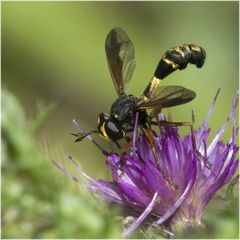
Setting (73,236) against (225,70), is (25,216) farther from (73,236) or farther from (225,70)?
(225,70)

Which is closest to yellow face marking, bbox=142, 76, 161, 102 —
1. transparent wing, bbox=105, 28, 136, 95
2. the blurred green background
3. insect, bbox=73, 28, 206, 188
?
insect, bbox=73, 28, 206, 188

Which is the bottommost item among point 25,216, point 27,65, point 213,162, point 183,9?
point 25,216

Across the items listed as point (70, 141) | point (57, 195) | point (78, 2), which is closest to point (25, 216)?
point (57, 195)

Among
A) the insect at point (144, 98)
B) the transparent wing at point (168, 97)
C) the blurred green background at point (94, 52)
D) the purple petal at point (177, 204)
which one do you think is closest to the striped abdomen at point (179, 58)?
the insect at point (144, 98)

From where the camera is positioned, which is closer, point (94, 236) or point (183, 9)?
point (94, 236)

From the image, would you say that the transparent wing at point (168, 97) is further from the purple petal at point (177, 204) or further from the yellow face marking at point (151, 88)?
the purple petal at point (177, 204)
